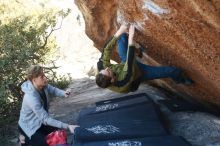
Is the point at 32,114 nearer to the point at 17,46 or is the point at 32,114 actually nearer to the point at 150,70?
the point at 150,70

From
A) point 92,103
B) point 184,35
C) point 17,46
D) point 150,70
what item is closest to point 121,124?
point 150,70

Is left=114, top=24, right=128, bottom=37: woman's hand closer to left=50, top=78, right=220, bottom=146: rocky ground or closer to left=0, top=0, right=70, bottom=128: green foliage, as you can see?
left=50, top=78, right=220, bottom=146: rocky ground

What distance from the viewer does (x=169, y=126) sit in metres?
7.68

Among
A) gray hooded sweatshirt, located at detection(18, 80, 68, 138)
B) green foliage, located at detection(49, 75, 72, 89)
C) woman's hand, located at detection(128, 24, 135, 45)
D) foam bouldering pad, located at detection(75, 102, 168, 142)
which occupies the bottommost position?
green foliage, located at detection(49, 75, 72, 89)

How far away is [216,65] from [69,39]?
20696 mm

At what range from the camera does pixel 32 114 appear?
6891 mm

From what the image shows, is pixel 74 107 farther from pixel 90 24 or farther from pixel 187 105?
pixel 187 105

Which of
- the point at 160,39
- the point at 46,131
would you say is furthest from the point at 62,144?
the point at 160,39

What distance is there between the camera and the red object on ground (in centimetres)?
664

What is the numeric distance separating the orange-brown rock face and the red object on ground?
2.37 m

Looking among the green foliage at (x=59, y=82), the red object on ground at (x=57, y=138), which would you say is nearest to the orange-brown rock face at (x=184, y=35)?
the red object on ground at (x=57, y=138)

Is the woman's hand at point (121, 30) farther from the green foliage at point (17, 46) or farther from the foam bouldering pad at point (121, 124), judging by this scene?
the green foliage at point (17, 46)

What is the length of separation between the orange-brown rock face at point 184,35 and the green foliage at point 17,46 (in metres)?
2.92

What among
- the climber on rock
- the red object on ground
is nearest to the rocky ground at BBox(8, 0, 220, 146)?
the climber on rock
